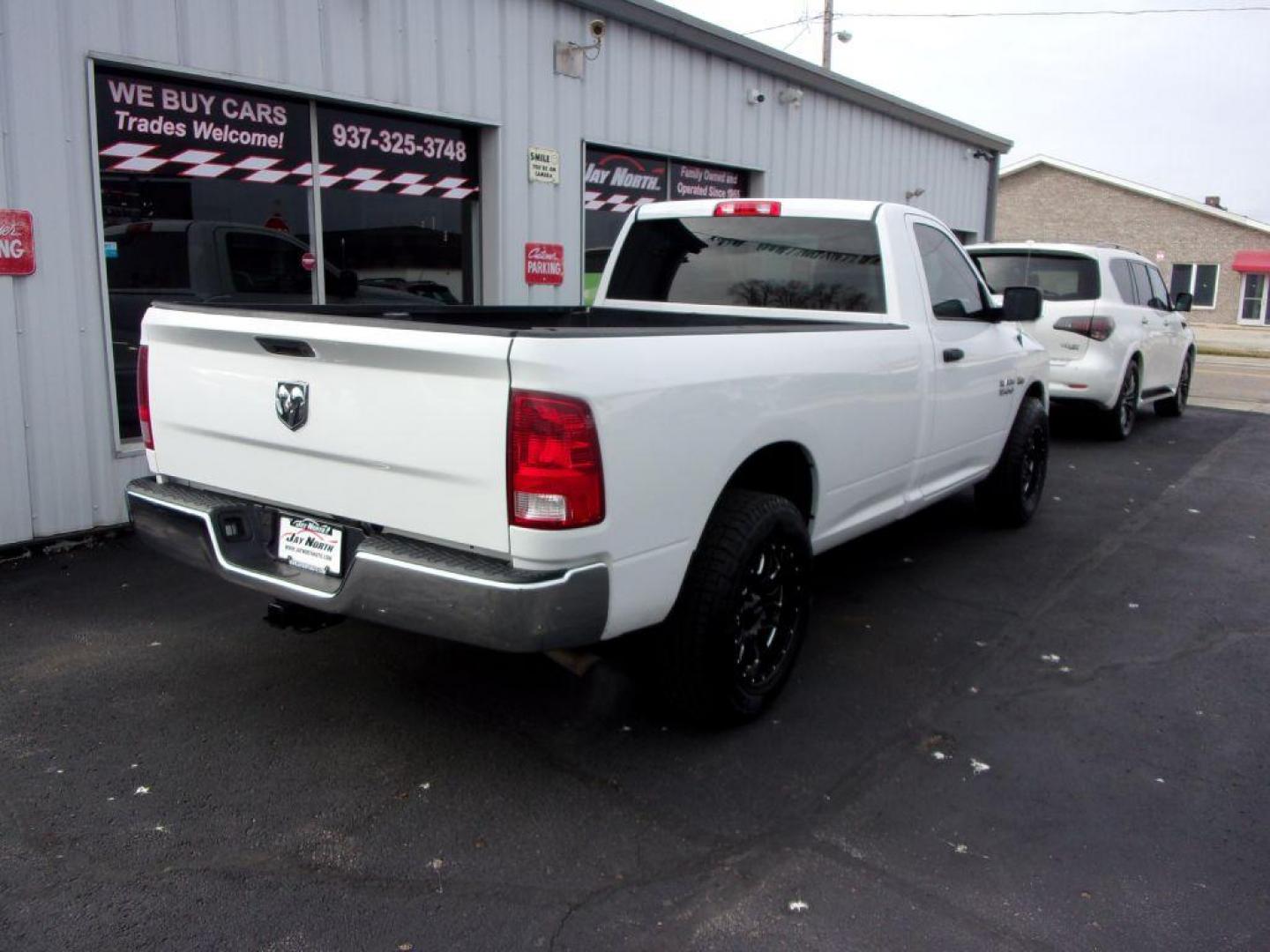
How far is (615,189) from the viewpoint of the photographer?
9133 millimetres

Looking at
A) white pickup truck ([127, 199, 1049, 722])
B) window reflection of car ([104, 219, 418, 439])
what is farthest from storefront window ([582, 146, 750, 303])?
white pickup truck ([127, 199, 1049, 722])

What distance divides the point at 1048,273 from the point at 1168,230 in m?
35.2

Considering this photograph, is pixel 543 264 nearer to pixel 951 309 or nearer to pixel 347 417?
pixel 951 309

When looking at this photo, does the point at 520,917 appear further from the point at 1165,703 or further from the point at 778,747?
the point at 1165,703

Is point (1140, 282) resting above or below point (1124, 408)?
above

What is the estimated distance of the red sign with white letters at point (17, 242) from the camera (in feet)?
17.3

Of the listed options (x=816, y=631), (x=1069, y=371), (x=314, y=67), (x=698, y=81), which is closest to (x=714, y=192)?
(x=698, y=81)

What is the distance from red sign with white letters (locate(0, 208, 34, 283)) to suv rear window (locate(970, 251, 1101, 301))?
24.7 ft

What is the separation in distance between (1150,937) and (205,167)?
6.21 metres

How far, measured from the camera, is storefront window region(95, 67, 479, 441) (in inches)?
235

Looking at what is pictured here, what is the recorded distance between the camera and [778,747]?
11.7 ft

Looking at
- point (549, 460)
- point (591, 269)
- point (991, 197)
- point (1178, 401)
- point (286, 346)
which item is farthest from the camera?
point (991, 197)

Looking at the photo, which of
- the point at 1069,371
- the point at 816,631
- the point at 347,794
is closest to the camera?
the point at 347,794

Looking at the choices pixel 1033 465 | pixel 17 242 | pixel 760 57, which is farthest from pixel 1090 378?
pixel 17 242
